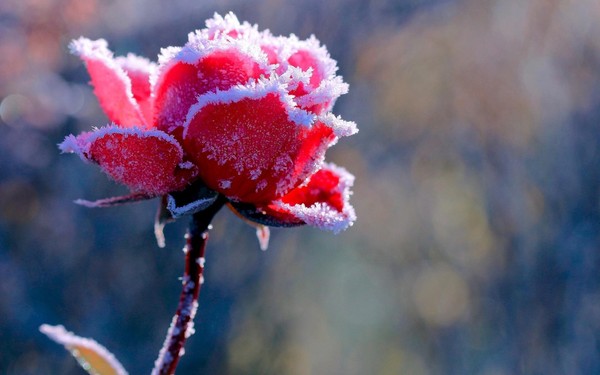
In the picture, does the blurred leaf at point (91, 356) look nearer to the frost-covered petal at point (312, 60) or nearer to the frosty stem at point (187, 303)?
the frosty stem at point (187, 303)

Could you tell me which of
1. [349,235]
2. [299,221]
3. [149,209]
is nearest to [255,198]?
[299,221]

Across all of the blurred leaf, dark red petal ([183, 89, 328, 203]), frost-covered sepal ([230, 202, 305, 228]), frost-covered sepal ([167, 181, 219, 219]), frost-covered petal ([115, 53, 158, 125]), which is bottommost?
the blurred leaf

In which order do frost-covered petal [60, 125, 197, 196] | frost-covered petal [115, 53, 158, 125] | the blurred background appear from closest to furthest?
frost-covered petal [60, 125, 197, 196]
frost-covered petal [115, 53, 158, 125]
the blurred background

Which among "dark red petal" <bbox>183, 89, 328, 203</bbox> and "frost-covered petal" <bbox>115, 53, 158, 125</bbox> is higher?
"frost-covered petal" <bbox>115, 53, 158, 125</bbox>

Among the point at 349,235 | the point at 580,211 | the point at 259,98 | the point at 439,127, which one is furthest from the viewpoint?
the point at 349,235

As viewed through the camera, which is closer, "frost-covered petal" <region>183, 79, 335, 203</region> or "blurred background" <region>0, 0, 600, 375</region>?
"frost-covered petal" <region>183, 79, 335, 203</region>

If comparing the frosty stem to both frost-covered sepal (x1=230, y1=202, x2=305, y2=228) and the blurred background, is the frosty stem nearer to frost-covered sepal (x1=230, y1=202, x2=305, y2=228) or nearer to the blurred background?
frost-covered sepal (x1=230, y1=202, x2=305, y2=228)

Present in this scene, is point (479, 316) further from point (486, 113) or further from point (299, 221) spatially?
point (299, 221)

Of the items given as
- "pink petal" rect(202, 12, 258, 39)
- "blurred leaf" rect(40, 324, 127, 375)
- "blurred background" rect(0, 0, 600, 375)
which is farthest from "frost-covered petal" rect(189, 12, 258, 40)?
"blurred background" rect(0, 0, 600, 375)
